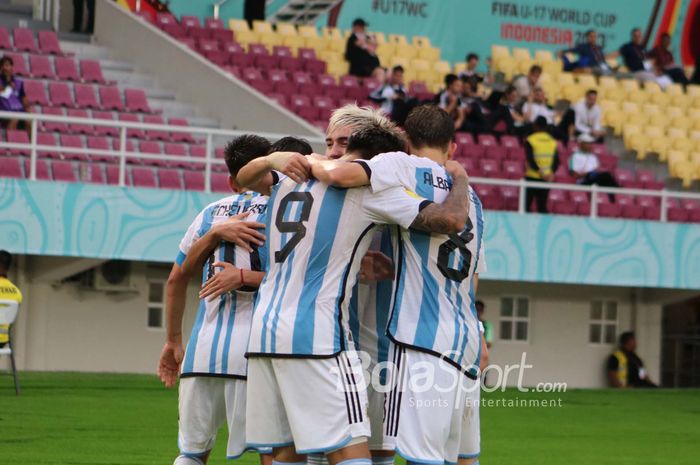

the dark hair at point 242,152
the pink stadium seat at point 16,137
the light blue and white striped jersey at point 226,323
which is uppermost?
the pink stadium seat at point 16,137

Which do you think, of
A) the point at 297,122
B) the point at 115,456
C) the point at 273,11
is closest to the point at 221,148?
the point at 297,122

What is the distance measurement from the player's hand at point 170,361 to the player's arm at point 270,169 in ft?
3.71

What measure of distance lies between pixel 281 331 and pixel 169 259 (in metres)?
11.5

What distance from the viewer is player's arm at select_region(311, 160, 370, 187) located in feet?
20.0

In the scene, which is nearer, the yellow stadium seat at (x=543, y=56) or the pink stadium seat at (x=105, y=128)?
the pink stadium seat at (x=105, y=128)

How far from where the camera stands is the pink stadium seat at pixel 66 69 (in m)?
21.1

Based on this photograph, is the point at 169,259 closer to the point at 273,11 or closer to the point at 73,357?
the point at 73,357

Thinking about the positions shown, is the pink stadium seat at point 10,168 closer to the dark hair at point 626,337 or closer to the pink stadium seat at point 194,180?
the pink stadium seat at point 194,180

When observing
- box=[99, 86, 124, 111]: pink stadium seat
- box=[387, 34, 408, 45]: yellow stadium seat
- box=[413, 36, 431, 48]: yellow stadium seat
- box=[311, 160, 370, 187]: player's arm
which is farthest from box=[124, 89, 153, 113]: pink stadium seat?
box=[311, 160, 370, 187]: player's arm

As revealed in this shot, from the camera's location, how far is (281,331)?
6.11 meters

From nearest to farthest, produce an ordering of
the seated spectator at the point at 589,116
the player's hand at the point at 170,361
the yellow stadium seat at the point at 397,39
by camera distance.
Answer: the player's hand at the point at 170,361 < the seated spectator at the point at 589,116 < the yellow stadium seat at the point at 397,39

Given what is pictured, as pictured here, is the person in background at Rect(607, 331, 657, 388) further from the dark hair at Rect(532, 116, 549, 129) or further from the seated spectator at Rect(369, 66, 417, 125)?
the seated spectator at Rect(369, 66, 417, 125)

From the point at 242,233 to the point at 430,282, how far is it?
3.34 feet

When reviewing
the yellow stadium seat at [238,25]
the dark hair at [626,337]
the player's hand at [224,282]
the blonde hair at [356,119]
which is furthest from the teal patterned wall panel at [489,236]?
the blonde hair at [356,119]
